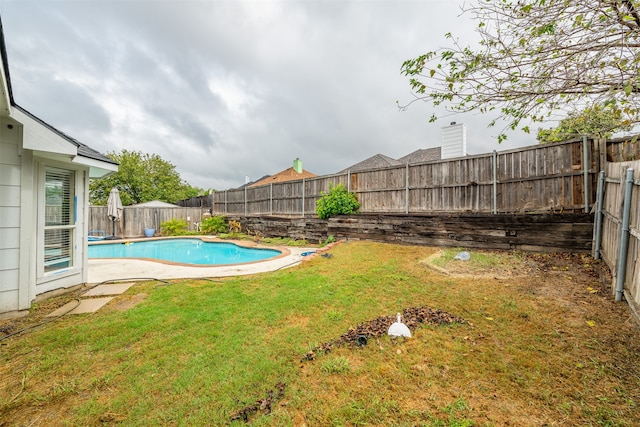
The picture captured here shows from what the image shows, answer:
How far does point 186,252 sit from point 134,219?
260 inches

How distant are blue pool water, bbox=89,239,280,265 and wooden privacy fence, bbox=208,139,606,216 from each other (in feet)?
14.3

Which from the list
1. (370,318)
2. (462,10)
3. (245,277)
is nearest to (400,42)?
(462,10)

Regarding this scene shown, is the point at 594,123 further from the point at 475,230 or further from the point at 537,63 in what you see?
the point at 475,230

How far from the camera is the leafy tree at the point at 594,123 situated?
293cm

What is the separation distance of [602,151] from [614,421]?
214 inches

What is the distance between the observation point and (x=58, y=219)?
13.7 ft

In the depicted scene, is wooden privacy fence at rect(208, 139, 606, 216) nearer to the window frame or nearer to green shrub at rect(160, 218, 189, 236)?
the window frame

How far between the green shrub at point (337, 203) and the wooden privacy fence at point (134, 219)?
11.4 metres

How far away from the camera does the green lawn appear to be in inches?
63.6

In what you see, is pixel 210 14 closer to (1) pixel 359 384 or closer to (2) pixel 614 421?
(1) pixel 359 384

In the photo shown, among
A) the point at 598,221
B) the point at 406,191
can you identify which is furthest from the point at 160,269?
the point at 598,221

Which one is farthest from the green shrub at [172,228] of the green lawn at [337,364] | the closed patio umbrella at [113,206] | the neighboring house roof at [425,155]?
the neighboring house roof at [425,155]

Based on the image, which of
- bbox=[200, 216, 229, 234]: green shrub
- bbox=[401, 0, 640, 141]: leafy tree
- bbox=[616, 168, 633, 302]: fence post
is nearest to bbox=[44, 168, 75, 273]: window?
bbox=[401, 0, 640, 141]: leafy tree

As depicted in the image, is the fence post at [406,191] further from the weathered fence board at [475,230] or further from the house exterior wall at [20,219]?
the house exterior wall at [20,219]
